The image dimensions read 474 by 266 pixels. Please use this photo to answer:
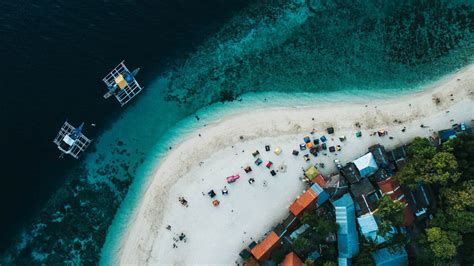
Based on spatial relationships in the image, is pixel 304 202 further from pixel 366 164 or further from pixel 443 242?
pixel 443 242

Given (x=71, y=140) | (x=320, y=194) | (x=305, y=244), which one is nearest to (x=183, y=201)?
(x=305, y=244)

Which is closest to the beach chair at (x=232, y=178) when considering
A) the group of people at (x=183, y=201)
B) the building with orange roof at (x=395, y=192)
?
the group of people at (x=183, y=201)

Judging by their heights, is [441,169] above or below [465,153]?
above

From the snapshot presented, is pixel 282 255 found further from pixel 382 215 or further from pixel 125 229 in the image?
pixel 125 229

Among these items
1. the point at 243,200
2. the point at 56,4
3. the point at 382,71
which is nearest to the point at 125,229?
the point at 243,200

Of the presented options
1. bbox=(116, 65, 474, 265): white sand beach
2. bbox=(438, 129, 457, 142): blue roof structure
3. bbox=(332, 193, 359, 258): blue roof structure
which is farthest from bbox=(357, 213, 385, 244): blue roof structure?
bbox=(438, 129, 457, 142): blue roof structure

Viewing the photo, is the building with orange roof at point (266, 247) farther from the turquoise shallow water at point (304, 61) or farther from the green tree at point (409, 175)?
the turquoise shallow water at point (304, 61)
